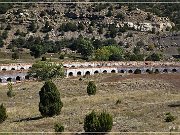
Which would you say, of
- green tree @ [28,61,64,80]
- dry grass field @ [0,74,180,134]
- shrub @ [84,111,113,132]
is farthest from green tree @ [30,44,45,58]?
shrub @ [84,111,113,132]

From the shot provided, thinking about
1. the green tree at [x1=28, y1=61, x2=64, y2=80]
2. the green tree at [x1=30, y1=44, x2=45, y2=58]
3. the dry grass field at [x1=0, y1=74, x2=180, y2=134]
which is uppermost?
the green tree at [x1=30, y1=44, x2=45, y2=58]

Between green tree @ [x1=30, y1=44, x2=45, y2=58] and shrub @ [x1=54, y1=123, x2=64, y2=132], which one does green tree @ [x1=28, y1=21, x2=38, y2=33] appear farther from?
shrub @ [x1=54, y1=123, x2=64, y2=132]

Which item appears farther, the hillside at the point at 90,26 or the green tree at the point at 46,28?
the green tree at the point at 46,28

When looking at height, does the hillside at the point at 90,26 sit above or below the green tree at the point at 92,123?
above

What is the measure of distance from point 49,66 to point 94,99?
3369 cm

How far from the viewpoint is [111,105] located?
52219mm

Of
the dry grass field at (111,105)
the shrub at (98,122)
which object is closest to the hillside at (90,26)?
the dry grass field at (111,105)

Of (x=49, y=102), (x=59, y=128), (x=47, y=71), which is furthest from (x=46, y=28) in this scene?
(x=59, y=128)

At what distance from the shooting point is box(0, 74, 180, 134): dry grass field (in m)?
41.4

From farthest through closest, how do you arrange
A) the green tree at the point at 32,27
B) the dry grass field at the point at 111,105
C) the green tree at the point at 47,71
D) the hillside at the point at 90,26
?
the green tree at the point at 32,27
the hillside at the point at 90,26
the green tree at the point at 47,71
the dry grass field at the point at 111,105

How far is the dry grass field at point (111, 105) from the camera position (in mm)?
41406

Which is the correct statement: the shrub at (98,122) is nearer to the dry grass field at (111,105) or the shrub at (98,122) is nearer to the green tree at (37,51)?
the dry grass field at (111,105)

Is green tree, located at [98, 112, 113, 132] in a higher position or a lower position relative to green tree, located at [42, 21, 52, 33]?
lower

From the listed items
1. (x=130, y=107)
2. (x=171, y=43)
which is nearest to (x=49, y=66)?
(x=130, y=107)
